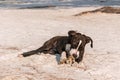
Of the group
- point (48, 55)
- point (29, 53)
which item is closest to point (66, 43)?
point (48, 55)

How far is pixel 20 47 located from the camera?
1219cm

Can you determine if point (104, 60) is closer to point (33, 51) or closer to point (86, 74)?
point (86, 74)

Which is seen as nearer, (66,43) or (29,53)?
(66,43)

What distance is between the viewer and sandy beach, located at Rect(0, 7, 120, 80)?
9.41 m

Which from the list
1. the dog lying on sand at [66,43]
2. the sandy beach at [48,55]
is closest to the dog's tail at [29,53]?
the dog lying on sand at [66,43]

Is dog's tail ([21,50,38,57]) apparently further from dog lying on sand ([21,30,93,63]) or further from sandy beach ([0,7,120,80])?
sandy beach ([0,7,120,80])

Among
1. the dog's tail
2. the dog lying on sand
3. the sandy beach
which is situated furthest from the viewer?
the dog's tail

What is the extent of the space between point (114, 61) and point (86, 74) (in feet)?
4.54

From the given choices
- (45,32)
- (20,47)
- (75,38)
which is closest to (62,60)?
(75,38)

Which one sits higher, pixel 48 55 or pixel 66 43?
pixel 66 43

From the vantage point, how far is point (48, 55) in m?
10.9

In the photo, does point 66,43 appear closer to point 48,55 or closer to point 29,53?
point 48,55

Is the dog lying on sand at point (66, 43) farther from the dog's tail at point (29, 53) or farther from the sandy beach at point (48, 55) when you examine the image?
the sandy beach at point (48, 55)

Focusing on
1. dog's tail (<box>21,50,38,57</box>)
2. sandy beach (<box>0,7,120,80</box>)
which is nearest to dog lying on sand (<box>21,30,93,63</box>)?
dog's tail (<box>21,50,38,57</box>)
